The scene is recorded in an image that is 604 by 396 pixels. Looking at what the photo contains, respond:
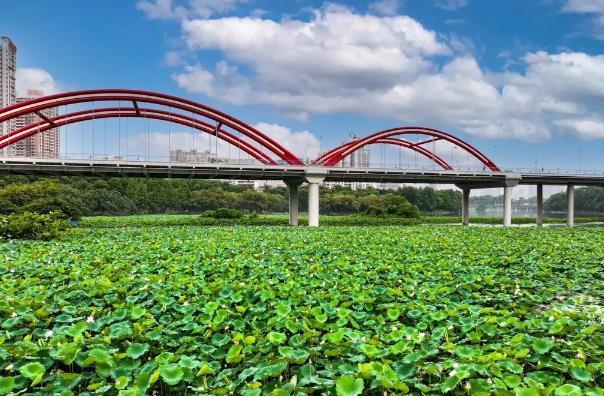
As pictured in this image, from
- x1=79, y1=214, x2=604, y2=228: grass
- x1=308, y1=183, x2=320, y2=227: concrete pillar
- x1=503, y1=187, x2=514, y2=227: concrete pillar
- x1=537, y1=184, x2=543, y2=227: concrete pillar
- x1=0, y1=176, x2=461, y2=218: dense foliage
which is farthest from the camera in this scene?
x1=0, y1=176, x2=461, y2=218: dense foliage

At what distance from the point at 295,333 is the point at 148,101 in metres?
40.6

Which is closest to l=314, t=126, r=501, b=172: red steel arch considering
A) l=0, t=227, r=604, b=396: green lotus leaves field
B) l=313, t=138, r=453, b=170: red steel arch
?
l=313, t=138, r=453, b=170: red steel arch

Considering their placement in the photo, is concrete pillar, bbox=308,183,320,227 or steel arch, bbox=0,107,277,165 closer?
steel arch, bbox=0,107,277,165

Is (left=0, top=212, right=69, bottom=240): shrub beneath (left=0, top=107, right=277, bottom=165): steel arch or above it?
beneath

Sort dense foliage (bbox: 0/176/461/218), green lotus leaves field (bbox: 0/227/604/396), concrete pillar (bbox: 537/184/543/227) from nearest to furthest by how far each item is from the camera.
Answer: green lotus leaves field (bbox: 0/227/604/396), concrete pillar (bbox: 537/184/543/227), dense foliage (bbox: 0/176/461/218)

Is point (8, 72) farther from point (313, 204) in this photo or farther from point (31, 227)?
point (31, 227)

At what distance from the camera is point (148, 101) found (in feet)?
136

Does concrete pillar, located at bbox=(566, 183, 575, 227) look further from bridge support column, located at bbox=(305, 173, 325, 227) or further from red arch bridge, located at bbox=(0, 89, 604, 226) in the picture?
bridge support column, located at bbox=(305, 173, 325, 227)

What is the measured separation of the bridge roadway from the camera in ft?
113

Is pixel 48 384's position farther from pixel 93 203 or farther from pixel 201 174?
pixel 93 203

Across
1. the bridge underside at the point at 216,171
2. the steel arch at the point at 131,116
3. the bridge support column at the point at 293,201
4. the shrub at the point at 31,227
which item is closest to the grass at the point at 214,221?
the bridge support column at the point at 293,201

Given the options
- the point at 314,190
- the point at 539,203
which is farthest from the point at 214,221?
the point at 539,203

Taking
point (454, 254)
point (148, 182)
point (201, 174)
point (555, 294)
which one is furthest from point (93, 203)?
point (555, 294)

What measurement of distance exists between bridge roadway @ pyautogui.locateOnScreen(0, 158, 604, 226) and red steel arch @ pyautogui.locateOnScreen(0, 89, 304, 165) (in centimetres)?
339
